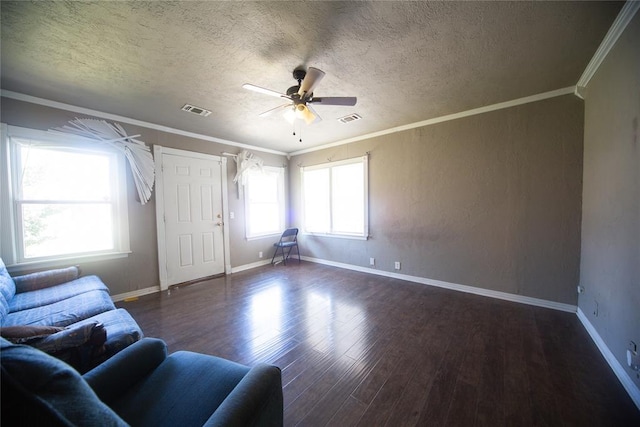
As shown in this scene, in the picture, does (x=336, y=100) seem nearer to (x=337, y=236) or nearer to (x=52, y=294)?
(x=337, y=236)

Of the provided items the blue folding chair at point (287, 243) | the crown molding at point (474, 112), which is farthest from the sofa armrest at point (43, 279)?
the crown molding at point (474, 112)

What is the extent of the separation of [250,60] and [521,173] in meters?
3.34

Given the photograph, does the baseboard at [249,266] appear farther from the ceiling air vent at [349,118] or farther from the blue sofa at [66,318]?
the ceiling air vent at [349,118]

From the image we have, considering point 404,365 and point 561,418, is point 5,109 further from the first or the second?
point 561,418

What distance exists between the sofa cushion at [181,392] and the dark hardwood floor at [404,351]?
594mm

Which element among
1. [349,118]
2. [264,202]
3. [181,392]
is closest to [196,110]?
[349,118]

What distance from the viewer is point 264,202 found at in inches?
200

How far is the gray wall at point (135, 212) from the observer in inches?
104

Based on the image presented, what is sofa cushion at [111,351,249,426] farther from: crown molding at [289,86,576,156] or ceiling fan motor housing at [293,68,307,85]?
crown molding at [289,86,576,156]

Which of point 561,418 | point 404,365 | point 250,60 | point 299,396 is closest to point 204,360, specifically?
point 299,396

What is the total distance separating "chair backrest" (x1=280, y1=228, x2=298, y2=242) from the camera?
5.05 meters

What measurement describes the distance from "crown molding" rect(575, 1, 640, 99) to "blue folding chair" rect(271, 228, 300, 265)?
15.0ft

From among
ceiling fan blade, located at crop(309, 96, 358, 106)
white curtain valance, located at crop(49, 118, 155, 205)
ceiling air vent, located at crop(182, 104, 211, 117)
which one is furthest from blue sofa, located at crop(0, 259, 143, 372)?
ceiling fan blade, located at crop(309, 96, 358, 106)

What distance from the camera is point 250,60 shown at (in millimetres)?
2047
